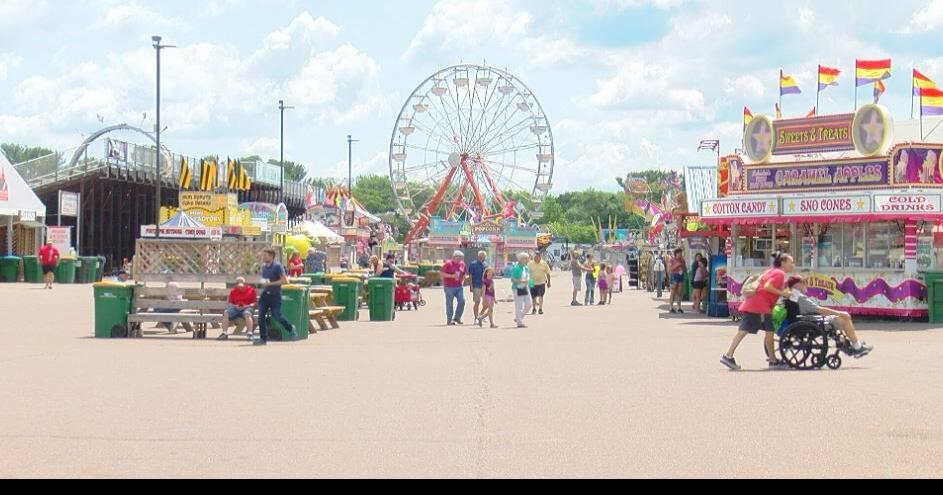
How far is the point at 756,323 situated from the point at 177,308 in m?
9.23

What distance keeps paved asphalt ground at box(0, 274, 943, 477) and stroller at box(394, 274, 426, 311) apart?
37.8 feet

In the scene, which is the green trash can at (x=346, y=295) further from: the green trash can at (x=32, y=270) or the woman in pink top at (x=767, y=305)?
the green trash can at (x=32, y=270)

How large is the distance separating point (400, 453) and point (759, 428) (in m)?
3.00

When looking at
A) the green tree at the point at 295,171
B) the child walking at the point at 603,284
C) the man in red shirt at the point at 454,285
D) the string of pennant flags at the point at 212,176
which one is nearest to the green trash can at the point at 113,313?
the man in red shirt at the point at 454,285

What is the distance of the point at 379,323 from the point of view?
25594 mm

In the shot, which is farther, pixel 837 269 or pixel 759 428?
pixel 837 269

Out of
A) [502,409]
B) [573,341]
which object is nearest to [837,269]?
[573,341]

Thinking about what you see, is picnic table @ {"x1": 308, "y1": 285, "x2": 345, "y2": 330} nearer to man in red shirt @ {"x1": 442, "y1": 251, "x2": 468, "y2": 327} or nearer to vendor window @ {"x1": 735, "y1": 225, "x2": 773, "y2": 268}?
man in red shirt @ {"x1": 442, "y1": 251, "x2": 468, "y2": 327}

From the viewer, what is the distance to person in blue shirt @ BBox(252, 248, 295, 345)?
19.2 meters

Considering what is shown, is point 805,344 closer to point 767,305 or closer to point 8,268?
point 767,305

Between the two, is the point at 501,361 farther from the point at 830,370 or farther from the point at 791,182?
the point at 791,182

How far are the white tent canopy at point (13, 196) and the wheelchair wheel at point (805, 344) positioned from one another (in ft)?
114

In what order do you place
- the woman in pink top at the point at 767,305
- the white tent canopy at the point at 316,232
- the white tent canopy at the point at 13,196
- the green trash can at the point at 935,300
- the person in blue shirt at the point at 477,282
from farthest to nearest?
the white tent canopy at the point at 316,232, the white tent canopy at the point at 13,196, the person in blue shirt at the point at 477,282, the green trash can at the point at 935,300, the woman in pink top at the point at 767,305

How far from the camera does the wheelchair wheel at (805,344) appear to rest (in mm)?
15344
